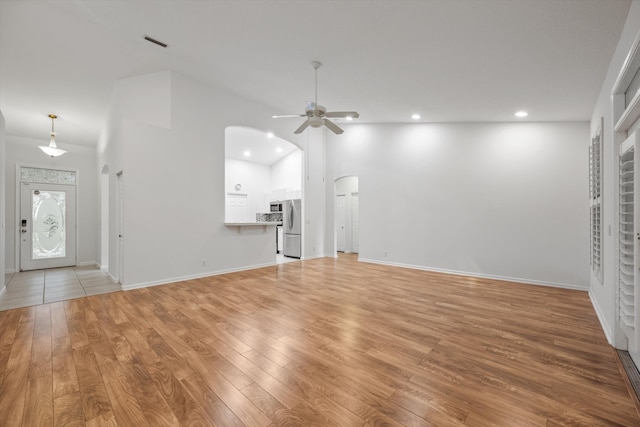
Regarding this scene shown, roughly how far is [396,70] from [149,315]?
4530 millimetres

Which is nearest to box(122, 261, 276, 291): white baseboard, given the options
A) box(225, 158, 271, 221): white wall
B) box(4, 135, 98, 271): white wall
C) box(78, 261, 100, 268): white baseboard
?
box(78, 261, 100, 268): white baseboard

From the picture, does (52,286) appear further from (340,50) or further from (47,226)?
(340,50)

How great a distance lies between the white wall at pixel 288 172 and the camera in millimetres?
9375

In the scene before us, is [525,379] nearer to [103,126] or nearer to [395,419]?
[395,419]

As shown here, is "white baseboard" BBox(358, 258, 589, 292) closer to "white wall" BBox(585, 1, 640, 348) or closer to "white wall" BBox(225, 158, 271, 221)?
"white wall" BBox(585, 1, 640, 348)

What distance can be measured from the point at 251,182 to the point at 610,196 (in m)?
9.37

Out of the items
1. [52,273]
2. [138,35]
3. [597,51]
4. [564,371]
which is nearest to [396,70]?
[597,51]

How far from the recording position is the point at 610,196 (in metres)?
2.74

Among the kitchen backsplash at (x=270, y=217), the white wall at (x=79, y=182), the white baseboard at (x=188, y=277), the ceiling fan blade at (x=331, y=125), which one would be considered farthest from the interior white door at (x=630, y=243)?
the white wall at (x=79, y=182)

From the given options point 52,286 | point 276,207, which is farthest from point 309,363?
point 276,207

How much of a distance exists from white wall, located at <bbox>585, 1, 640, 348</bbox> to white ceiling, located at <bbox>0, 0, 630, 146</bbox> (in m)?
0.22

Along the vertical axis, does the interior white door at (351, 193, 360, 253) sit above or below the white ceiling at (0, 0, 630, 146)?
below

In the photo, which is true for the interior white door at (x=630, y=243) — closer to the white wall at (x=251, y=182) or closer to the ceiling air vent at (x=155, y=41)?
the ceiling air vent at (x=155, y=41)

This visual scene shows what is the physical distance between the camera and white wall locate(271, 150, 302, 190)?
938 cm
